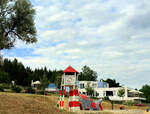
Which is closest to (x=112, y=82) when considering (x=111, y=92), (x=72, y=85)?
(x=111, y=92)

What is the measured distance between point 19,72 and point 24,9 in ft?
217

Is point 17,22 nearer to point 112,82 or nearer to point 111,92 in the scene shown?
point 111,92

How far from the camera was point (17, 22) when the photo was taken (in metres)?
18.2

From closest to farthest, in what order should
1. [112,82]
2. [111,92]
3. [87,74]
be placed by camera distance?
[111,92]
[87,74]
[112,82]

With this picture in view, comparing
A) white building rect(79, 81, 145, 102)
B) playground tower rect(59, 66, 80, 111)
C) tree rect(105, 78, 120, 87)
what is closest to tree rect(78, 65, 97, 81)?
tree rect(105, 78, 120, 87)

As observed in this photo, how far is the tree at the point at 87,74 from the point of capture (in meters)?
90.7

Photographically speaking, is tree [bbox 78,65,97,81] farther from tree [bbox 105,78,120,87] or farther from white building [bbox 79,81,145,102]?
white building [bbox 79,81,145,102]

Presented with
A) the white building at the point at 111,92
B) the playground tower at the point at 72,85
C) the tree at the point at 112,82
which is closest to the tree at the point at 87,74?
the tree at the point at 112,82

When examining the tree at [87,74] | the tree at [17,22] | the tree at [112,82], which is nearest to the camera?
the tree at [17,22]

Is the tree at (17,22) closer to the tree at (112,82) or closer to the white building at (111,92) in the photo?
the white building at (111,92)

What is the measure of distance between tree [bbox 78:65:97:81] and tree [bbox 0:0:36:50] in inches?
2875

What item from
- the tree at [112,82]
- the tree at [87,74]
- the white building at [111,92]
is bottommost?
the white building at [111,92]

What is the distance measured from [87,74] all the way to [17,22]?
75374mm

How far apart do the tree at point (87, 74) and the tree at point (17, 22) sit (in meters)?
73.0
